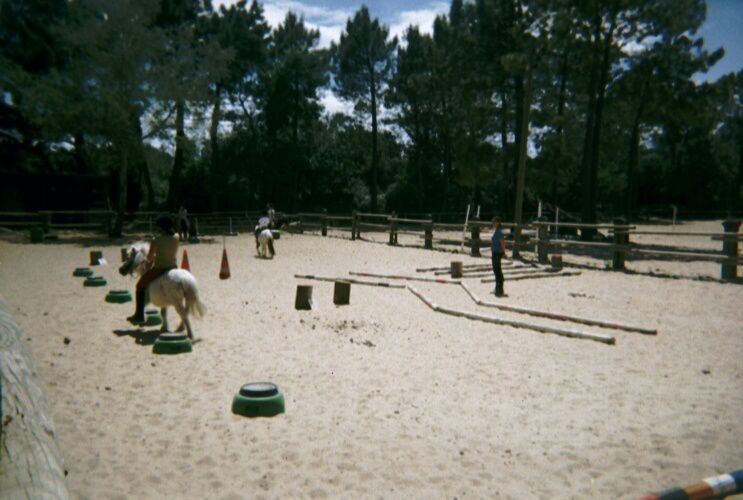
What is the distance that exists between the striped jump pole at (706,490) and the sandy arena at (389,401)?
0.68 metres

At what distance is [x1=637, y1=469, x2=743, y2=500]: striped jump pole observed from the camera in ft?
9.40

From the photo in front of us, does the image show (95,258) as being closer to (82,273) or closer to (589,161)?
(82,273)

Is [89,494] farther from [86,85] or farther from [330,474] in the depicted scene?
[86,85]

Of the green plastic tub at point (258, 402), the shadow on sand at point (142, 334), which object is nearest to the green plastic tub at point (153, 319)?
the shadow on sand at point (142, 334)

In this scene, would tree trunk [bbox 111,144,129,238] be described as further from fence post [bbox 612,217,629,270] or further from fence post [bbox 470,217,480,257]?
fence post [bbox 612,217,629,270]

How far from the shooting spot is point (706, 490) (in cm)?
300

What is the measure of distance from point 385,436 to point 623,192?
5878 centimetres

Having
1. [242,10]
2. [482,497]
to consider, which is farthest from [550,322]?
[242,10]

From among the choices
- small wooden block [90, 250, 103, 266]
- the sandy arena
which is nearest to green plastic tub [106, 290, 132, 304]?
the sandy arena

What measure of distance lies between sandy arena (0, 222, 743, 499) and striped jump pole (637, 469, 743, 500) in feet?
2.24

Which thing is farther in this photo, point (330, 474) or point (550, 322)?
point (550, 322)

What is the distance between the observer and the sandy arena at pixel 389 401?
3846 millimetres

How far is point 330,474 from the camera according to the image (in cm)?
387

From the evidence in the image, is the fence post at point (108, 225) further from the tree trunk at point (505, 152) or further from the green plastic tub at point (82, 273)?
the tree trunk at point (505, 152)
